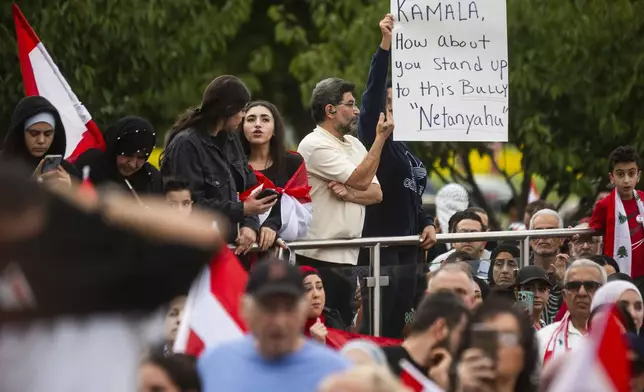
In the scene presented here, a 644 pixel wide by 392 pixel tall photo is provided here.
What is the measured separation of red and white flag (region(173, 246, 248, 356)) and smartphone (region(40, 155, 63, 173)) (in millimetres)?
1652

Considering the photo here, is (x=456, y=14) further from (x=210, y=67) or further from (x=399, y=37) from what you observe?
(x=210, y=67)

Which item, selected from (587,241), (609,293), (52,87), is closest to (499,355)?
(609,293)

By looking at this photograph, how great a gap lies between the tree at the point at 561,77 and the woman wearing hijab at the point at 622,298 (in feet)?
20.7

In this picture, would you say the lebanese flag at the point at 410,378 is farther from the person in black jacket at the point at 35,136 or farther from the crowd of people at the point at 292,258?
the person in black jacket at the point at 35,136

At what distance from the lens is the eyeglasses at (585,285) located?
1013 cm

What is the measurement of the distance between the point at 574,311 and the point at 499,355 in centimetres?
364

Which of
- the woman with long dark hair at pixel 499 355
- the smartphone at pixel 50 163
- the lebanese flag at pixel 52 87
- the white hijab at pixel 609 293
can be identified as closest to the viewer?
the woman with long dark hair at pixel 499 355

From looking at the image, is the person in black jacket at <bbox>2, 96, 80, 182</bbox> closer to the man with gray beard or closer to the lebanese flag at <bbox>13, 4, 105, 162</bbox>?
the lebanese flag at <bbox>13, 4, 105, 162</bbox>

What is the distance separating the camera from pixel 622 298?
927 cm

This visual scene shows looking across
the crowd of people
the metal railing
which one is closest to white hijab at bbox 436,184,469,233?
the crowd of people

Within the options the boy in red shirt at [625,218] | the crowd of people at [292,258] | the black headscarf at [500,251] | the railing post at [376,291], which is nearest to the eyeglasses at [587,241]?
the crowd of people at [292,258]

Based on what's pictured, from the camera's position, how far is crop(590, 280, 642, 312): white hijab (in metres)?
9.10

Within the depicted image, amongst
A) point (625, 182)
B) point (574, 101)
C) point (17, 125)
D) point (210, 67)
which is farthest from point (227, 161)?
point (210, 67)

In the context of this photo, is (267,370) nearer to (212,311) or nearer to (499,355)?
(499,355)
